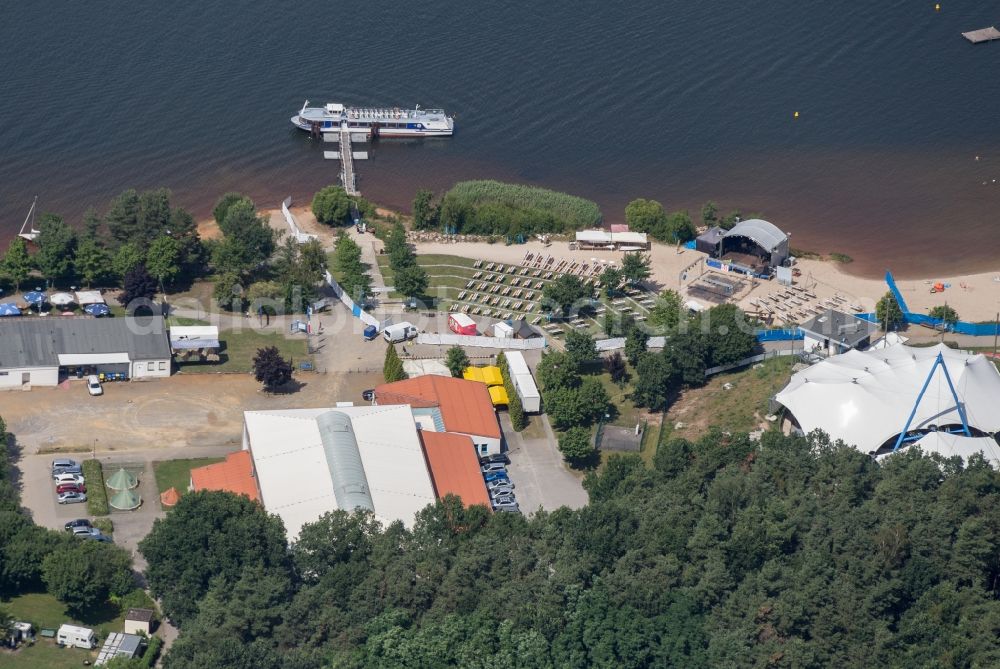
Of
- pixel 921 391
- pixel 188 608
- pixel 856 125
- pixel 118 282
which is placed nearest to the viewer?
pixel 188 608

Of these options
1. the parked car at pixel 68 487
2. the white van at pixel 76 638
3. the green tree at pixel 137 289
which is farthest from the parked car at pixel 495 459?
the green tree at pixel 137 289

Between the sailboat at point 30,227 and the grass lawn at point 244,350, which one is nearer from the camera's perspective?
the grass lawn at point 244,350

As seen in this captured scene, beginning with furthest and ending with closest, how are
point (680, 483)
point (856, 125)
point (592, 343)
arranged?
point (856, 125) → point (592, 343) → point (680, 483)

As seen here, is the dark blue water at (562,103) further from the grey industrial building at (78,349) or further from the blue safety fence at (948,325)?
A: the grey industrial building at (78,349)

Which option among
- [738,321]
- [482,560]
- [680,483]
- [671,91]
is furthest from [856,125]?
[482,560]

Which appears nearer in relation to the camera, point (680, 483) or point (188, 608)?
point (188, 608)

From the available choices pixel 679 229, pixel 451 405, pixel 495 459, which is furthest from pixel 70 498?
pixel 679 229

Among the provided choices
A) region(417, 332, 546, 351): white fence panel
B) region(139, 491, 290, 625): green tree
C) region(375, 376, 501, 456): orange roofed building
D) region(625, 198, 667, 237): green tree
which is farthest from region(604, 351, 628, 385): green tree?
region(139, 491, 290, 625): green tree

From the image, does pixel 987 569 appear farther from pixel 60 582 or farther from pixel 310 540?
pixel 60 582

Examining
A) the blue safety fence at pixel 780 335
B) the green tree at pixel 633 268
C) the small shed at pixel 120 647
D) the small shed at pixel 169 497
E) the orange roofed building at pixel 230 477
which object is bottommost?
the small shed at pixel 120 647
